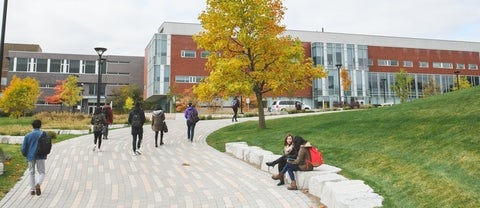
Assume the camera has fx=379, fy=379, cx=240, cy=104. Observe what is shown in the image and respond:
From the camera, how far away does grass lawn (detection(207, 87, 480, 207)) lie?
566 centimetres

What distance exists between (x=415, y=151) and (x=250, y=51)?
1169 cm

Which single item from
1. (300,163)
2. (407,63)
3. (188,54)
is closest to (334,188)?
(300,163)

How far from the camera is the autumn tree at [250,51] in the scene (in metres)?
17.5

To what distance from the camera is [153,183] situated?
26.4 ft

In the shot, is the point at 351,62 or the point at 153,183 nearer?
the point at 153,183

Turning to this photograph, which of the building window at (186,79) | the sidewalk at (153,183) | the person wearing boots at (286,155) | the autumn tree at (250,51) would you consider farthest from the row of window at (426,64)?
the person wearing boots at (286,155)

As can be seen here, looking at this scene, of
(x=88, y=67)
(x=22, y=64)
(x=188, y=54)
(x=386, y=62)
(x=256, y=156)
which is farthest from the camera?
(x=88, y=67)

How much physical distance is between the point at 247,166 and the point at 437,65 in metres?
65.7

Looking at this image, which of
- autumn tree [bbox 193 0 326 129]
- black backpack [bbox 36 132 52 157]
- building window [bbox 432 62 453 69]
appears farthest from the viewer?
building window [bbox 432 62 453 69]

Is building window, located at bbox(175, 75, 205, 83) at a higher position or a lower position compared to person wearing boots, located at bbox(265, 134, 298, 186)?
higher

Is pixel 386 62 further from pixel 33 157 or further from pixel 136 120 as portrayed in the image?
pixel 33 157

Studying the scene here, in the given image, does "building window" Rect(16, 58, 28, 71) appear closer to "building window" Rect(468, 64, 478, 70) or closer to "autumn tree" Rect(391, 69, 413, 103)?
"autumn tree" Rect(391, 69, 413, 103)

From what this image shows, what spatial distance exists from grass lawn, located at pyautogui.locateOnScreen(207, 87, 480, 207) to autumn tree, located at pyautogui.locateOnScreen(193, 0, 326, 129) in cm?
449

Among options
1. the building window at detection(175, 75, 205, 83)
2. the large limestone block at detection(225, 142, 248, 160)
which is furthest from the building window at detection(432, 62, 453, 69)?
the large limestone block at detection(225, 142, 248, 160)
